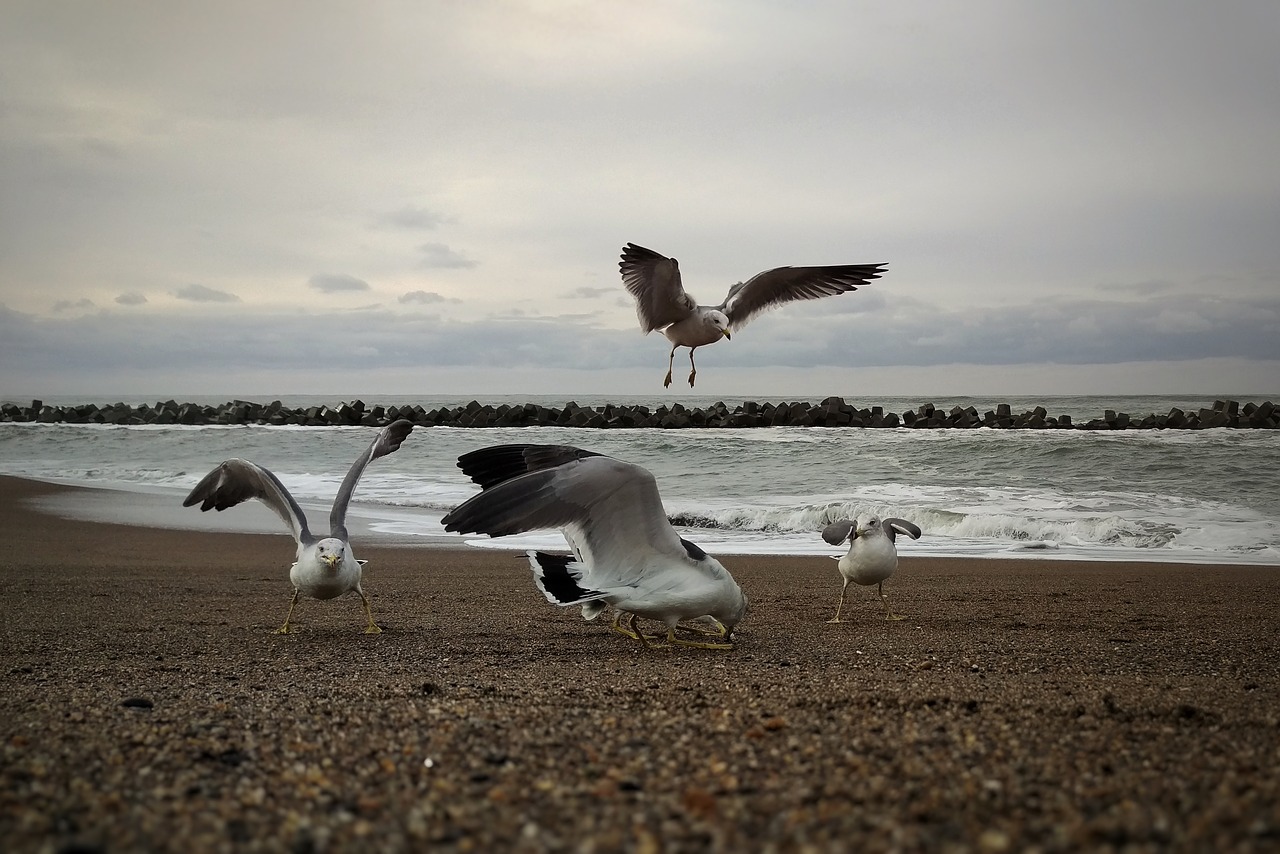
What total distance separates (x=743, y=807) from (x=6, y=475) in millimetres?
21851

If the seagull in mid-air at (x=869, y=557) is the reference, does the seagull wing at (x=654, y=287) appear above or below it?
above

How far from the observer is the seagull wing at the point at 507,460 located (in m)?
4.89

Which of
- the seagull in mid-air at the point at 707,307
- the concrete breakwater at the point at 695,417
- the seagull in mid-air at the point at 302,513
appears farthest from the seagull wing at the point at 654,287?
the concrete breakwater at the point at 695,417

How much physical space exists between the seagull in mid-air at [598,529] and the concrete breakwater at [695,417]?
24.5 meters

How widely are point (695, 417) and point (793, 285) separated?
22461mm

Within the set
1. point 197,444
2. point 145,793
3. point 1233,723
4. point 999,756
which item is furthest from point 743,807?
point 197,444

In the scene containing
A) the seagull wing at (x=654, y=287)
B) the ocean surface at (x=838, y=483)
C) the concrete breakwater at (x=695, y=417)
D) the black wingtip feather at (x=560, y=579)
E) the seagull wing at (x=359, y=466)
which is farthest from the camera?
the concrete breakwater at (x=695, y=417)

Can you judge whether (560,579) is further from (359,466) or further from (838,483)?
(838,483)

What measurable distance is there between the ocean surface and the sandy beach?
534 cm

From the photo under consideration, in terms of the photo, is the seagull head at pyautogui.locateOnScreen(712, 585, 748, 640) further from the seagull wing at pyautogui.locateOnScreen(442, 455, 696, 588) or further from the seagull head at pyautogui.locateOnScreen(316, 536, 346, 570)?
the seagull head at pyautogui.locateOnScreen(316, 536, 346, 570)

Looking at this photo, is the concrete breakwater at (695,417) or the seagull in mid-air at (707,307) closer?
the seagull in mid-air at (707,307)

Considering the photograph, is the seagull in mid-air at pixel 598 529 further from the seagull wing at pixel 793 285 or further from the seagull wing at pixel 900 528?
the seagull wing at pixel 793 285

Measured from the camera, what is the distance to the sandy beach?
2154 millimetres

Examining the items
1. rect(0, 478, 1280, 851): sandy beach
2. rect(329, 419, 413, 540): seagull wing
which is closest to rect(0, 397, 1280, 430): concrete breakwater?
rect(0, 478, 1280, 851): sandy beach
